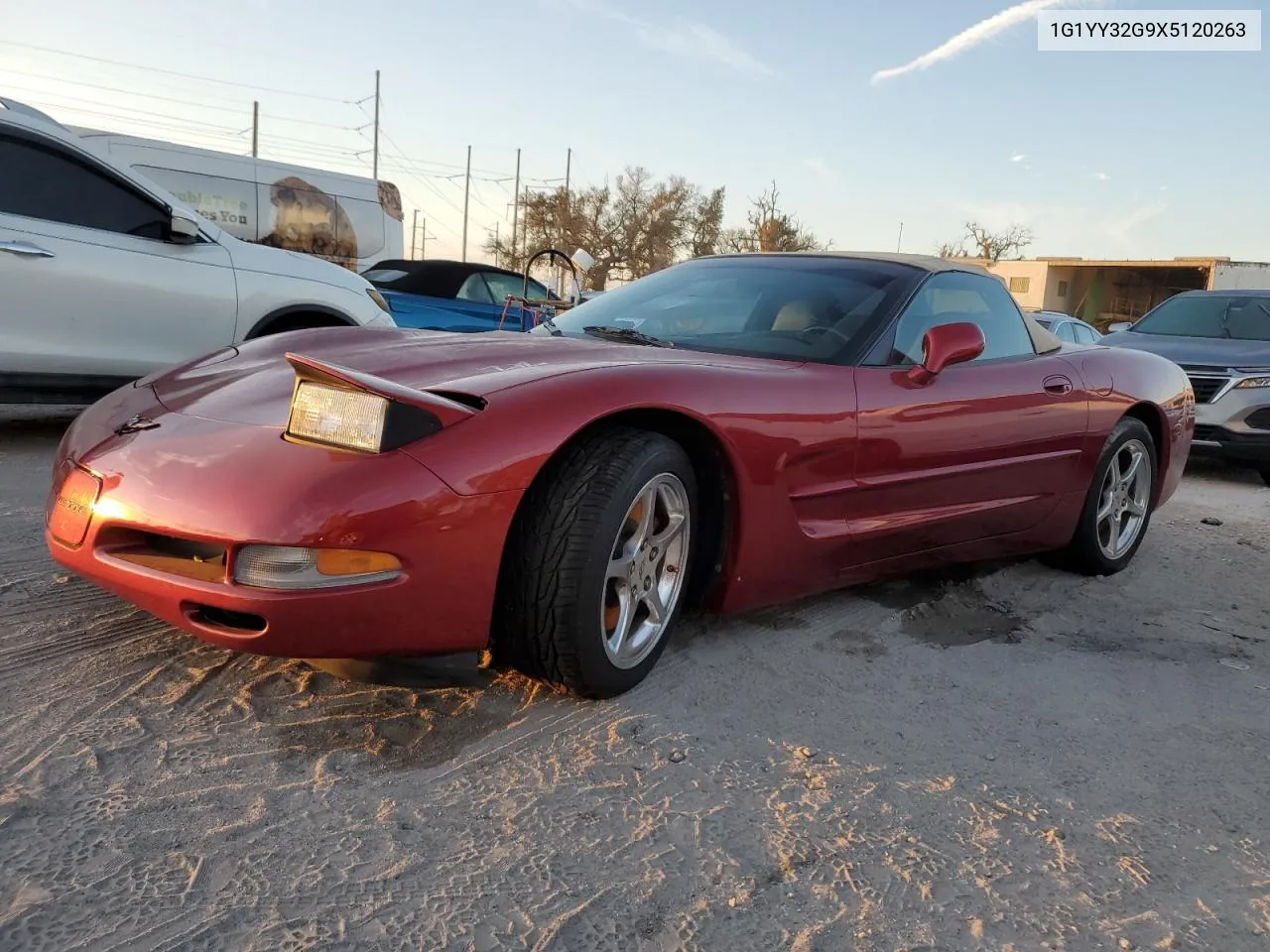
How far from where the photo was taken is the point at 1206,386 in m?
7.34

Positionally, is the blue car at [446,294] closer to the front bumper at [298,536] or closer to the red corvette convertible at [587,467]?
the red corvette convertible at [587,467]

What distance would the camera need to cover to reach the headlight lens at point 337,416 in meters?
2.01

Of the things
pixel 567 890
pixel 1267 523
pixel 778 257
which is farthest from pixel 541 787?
pixel 1267 523

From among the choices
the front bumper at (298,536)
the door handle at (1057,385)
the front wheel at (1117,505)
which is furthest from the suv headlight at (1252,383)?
the front bumper at (298,536)

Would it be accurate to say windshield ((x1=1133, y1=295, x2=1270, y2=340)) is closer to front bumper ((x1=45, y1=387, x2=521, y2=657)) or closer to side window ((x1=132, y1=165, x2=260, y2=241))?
front bumper ((x1=45, y1=387, x2=521, y2=657))

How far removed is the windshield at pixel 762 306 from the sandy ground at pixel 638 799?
91cm

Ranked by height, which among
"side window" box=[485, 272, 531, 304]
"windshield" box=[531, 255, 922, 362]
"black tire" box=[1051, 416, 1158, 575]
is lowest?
"black tire" box=[1051, 416, 1158, 575]

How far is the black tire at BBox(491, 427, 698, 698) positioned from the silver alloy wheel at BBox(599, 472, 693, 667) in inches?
2.4

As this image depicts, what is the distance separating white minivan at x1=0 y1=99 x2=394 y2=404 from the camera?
15.1 feet

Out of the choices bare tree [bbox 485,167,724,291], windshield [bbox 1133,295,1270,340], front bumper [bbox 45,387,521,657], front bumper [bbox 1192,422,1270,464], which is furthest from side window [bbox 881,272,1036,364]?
bare tree [bbox 485,167,724,291]

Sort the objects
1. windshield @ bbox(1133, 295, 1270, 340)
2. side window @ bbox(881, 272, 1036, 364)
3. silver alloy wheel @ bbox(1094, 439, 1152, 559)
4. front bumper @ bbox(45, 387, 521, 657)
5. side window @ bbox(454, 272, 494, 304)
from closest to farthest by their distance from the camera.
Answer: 1. front bumper @ bbox(45, 387, 521, 657)
2. side window @ bbox(881, 272, 1036, 364)
3. silver alloy wheel @ bbox(1094, 439, 1152, 559)
4. windshield @ bbox(1133, 295, 1270, 340)
5. side window @ bbox(454, 272, 494, 304)

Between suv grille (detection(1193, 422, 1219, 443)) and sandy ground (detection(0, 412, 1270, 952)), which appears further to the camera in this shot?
suv grille (detection(1193, 422, 1219, 443))

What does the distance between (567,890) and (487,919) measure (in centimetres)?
15

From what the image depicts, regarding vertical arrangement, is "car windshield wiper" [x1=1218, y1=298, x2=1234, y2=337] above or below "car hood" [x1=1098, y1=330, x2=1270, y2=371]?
above
